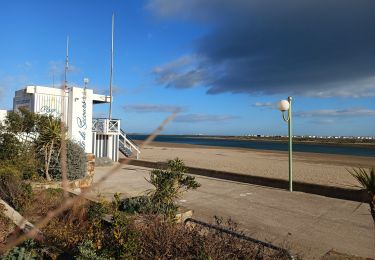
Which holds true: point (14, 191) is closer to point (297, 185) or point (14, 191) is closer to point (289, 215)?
point (289, 215)

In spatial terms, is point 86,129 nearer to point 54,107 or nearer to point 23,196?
point 54,107

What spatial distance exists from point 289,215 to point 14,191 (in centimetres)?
667

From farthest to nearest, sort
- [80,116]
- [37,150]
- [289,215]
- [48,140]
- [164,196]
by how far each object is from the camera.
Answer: [80,116] < [37,150] < [48,140] < [289,215] < [164,196]

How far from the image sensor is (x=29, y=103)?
15211mm

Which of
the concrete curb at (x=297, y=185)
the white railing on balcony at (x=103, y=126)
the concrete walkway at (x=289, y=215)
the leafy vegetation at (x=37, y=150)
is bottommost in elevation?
the concrete walkway at (x=289, y=215)

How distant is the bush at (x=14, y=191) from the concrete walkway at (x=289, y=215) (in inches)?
55.4

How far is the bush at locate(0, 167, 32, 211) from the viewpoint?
6805 mm

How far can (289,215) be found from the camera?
8516mm

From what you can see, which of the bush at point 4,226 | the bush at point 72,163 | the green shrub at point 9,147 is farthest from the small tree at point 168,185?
the green shrub at point 9,147

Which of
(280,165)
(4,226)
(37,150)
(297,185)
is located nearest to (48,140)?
(37,150)

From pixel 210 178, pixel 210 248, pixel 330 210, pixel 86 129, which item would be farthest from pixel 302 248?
pixel 86 129

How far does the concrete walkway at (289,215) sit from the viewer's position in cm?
639

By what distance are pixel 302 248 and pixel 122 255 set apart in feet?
12.0

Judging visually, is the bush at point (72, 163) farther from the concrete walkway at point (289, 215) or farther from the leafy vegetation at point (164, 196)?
the leafy vegetation at point (164, 196)
